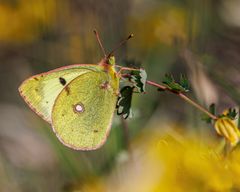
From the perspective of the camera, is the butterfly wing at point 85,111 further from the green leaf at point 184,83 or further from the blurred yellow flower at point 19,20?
the blurred yellow flower at point 19,20

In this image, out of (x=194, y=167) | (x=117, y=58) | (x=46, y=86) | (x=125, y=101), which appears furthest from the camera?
(x=117, y=58)

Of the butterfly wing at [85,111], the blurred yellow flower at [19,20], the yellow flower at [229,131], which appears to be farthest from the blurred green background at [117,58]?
the yellow flower at [229,131]

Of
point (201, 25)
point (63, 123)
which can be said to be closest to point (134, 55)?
point (201, 25)

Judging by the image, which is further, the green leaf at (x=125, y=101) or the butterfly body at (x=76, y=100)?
the butterfly body at (x=76, y=100)

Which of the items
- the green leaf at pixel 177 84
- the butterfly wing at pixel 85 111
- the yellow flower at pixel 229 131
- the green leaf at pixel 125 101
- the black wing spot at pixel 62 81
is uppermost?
the green leaf at pixel 177 84

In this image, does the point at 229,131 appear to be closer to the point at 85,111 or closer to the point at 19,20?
the point at 85,111

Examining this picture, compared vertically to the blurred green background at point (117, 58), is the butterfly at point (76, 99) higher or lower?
higher

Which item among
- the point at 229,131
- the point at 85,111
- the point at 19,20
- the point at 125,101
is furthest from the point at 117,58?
the point at 229,131

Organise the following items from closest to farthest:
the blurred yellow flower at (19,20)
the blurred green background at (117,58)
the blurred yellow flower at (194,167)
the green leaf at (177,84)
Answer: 1. the blurred yellow flower at (194,167)
2. the green leaf at (177,84)
3. the blurred green background at (117,58)
4. the blurred yellow flower at (19,20)
